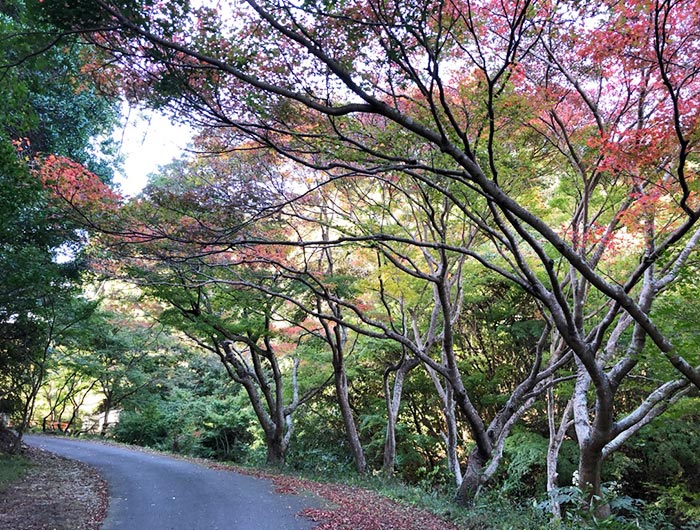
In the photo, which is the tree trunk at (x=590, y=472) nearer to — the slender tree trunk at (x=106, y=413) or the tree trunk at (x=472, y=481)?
the tree trunk at (x=472, y=481)

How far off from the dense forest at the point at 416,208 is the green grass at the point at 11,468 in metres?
0.75

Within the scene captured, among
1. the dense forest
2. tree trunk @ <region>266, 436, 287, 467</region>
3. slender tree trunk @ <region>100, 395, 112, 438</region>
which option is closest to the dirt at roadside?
the dense forest

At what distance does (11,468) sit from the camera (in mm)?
8469

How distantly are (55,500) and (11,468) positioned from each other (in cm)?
272

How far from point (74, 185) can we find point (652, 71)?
27.3ft

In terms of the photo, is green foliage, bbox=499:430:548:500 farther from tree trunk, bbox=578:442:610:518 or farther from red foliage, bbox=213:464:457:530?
tree trunk, bbox=578:442:610:518

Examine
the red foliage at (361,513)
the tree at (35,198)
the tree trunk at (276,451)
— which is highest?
the tree at (35,198)

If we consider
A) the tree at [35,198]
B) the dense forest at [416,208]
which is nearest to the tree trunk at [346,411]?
the dense forest at [416,208]

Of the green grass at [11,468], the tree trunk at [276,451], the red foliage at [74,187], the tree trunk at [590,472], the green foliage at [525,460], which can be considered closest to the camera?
the tree trunk at [590,472]

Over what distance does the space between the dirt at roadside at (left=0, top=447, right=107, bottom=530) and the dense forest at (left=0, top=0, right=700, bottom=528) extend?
2.26m

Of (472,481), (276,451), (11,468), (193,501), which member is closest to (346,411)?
(276,451)

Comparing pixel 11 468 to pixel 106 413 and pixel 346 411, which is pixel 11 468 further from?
pixel 106 413

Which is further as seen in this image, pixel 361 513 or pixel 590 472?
pixel 361 513

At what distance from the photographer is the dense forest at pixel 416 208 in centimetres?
422
